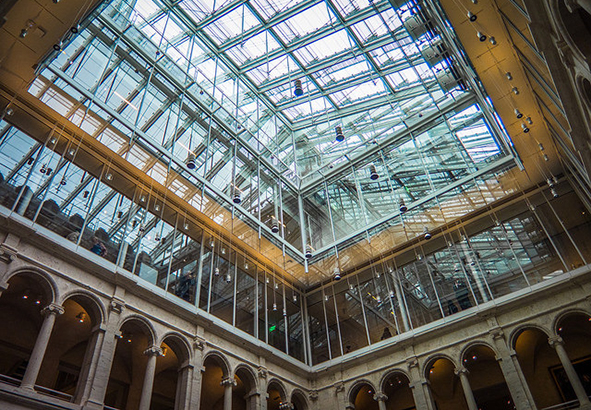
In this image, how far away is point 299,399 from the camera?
2228 cm

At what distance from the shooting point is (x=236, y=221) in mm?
21234

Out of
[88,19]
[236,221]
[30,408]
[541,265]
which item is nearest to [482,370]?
[541,265]

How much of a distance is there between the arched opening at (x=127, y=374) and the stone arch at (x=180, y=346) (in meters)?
1.71

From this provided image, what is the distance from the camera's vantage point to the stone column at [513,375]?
17.4 metres

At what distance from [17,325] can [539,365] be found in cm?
2205

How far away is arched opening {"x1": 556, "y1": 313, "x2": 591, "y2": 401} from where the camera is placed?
756 inches

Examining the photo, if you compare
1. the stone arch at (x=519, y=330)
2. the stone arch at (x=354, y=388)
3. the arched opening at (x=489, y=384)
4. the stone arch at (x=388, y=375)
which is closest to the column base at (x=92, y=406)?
the stone arch at (x=354, y=388)

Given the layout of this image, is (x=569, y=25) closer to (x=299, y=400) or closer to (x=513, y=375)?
(x=513, y=375)

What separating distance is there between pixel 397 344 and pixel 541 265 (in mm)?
7332

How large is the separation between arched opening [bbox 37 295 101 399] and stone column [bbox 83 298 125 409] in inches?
65.2

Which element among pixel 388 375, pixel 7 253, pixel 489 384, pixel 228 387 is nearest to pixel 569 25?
pixel 7 253

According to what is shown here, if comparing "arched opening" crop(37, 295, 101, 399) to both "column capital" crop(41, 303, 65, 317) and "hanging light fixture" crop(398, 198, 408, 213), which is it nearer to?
"column capital" crop(41, 303, 65, 317)

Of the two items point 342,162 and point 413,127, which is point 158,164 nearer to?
point 342,162

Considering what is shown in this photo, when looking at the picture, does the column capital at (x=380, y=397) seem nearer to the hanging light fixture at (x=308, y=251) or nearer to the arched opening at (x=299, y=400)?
the arched opening at (x=299, y=400)
